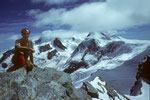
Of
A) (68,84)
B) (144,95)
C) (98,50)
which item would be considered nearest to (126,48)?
(98,50)

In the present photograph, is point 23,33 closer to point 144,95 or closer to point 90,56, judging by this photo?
point 144,95

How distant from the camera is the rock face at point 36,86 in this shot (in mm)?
6796

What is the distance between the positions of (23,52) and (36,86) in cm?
257

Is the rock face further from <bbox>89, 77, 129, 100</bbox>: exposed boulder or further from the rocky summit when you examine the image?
<bbox>89, 77, 129, 100</bbox>: exposed boulder

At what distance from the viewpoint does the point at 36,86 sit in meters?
7.88

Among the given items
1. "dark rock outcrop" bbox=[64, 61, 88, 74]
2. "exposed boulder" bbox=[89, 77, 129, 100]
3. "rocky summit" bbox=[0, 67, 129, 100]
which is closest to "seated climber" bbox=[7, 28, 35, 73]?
"rocky summit" bbox=[0, 67, 129, 100]

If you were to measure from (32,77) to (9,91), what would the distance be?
1718 millimetres

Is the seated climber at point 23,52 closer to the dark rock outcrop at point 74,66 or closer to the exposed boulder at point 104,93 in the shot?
the exposed boulder at point 104,93

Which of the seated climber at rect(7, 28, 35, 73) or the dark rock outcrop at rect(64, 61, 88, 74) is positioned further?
the dark rock outcrop at rect(64, 61, 88, 74)

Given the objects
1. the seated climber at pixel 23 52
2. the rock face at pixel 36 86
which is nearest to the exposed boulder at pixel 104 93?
the rock face at pixel 36 86

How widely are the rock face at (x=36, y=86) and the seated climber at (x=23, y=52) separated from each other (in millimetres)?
450

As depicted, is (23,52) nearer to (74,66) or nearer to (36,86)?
(36,86)

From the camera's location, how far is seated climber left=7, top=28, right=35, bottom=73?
7.82 m

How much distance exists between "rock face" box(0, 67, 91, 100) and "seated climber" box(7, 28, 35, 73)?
45cm
